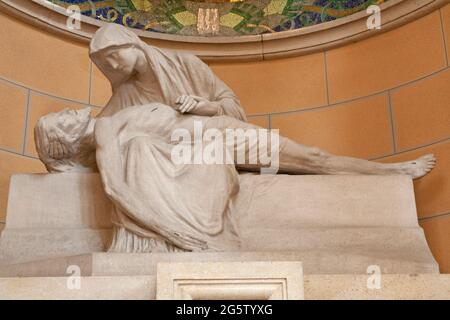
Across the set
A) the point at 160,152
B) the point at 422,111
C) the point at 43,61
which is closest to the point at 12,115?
the point at 43,61

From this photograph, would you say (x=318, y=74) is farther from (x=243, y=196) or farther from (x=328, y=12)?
(x=243, y=196)

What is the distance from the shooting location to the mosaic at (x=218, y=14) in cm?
439

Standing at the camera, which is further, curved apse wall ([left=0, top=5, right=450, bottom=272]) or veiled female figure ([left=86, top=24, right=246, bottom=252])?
curved apse wall ([left=0, top=5, right=450, bottom=272])

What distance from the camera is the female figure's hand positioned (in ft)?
9.34

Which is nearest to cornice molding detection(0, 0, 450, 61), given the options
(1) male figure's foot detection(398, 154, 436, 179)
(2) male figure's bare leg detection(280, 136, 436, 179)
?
(1) male figure's foot detection(398, 154, 436, 179)

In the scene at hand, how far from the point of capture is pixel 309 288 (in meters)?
2.02

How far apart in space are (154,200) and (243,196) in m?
0.45

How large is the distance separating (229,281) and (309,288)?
0.28m

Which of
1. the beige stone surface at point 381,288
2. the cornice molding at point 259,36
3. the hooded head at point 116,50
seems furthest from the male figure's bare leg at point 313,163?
the cornice molding at point 259,36

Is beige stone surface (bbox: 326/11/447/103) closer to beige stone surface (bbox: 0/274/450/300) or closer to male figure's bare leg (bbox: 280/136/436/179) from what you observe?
male figure's bare leg (bbox: 280/136/436/179)

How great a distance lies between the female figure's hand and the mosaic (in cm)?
170

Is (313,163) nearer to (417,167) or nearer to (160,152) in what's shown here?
(417,167)
